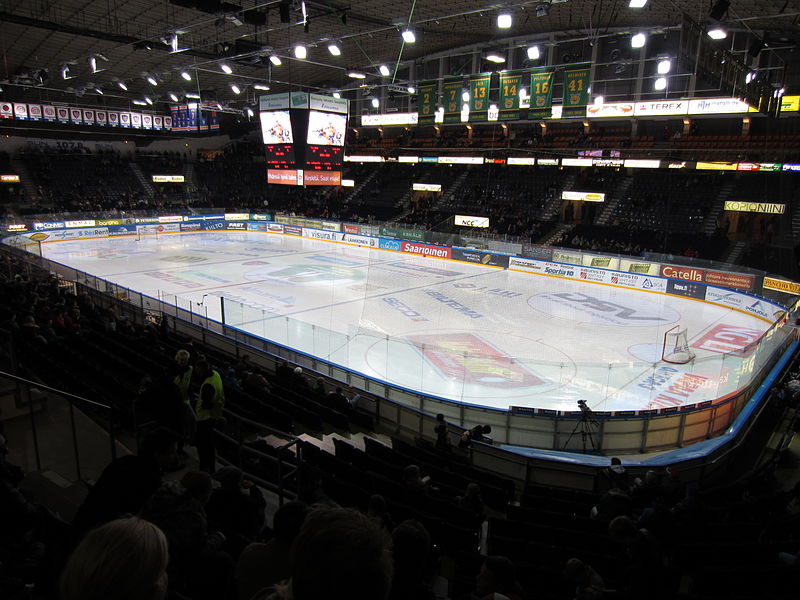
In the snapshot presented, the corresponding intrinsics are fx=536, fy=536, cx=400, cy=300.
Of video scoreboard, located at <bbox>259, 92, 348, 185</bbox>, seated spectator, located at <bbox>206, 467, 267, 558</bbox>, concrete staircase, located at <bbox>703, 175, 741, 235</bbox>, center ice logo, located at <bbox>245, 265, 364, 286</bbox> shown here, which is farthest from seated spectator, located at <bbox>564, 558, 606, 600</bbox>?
concrete staircase, located at <bbox>703, 175, 741, 235</bbox>

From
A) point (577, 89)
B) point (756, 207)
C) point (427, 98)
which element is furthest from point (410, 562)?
point (756, 207)

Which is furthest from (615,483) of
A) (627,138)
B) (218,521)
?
(627,138)

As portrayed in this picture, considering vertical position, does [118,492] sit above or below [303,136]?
below

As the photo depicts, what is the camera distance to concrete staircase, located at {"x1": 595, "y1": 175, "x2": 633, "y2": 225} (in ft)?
117

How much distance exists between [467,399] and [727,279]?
53.8 ft

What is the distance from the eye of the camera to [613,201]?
1435 inches

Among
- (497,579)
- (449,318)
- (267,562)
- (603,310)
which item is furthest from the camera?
(603,310)

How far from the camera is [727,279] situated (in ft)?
72.9

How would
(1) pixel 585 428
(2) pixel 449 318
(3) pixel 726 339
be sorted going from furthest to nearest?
(2) pixel 449 318
(3) pixel 726 339
(1) pixel 585 428

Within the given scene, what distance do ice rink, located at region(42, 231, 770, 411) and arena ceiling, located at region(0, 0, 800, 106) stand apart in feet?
32.9

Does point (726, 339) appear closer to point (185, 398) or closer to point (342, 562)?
point (185, 398)

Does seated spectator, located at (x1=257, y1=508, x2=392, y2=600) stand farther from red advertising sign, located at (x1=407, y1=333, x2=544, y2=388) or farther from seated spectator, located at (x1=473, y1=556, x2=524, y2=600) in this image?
red advertising sign, located at (x1=407, y1=333, x2=544, y2=388)

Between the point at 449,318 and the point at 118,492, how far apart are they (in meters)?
17.3

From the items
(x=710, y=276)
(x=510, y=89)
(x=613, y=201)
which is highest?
(x=510, y=89)
